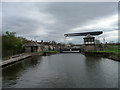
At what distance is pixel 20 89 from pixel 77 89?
164 inches

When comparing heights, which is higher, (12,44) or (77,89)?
(12,44)

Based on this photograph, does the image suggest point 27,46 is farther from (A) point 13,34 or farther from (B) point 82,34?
(B) point 82,34

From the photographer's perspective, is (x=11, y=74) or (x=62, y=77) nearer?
(x=62, y=77)

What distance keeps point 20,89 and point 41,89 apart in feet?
5.20

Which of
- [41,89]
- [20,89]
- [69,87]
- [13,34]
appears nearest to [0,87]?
[20,89]

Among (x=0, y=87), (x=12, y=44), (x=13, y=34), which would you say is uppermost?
(x=13, y=34)

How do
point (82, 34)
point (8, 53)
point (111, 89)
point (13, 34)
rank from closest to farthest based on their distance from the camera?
point (111, 89) → point (8, 53) → point (13, 34) → point (82, 34)

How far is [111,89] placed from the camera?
908 cm

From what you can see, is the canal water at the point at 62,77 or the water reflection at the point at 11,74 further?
the water reflection at the point at 11,74

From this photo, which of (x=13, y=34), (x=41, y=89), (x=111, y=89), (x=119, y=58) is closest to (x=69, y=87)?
(x=41, y=89)

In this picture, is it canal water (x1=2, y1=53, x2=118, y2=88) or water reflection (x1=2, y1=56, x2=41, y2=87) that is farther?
water reflection (x1=2, y1=56, x2=41, y2=87)

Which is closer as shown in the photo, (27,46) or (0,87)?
(0,87)

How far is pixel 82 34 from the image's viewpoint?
206 ft

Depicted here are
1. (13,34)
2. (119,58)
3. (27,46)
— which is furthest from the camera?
(27,46)
